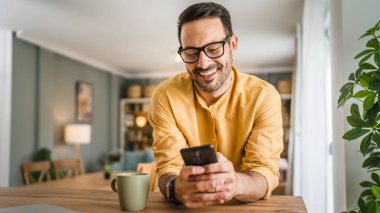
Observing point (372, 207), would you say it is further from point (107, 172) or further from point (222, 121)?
point (107, 172)

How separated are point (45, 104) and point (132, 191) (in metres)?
5.33

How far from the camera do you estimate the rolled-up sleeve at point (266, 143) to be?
113 cm

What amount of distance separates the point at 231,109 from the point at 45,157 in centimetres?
479

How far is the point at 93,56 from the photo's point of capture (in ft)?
22.2

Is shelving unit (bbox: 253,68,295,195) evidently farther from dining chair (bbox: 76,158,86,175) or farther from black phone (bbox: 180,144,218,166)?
black phone (bbox: 180,144,218,166)

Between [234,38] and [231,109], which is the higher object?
[234,38]

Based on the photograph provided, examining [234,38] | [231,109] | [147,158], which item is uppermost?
[234,38]

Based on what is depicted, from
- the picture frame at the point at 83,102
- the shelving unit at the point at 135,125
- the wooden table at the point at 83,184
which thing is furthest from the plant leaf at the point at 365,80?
the shelving unit at the point at 135,125

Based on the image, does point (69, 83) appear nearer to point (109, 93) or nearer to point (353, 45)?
point (109, 93)

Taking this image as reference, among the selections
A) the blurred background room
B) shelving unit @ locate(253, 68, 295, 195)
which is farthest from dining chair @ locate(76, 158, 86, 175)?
shelving unit @ locate(253, 68, 295, 195)

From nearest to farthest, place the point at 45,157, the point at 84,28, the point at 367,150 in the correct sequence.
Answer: the point at 367,150, the point at 84,28, the point at 45,157

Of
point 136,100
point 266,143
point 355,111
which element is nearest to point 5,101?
point 136,100

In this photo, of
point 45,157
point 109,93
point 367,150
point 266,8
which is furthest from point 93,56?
point 367,150

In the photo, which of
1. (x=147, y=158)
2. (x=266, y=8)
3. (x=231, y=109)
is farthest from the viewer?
(x=147, y=158)
